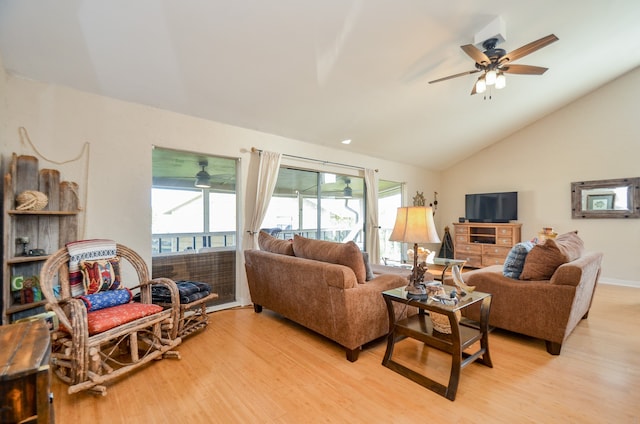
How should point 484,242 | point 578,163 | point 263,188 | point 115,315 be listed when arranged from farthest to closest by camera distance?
point 484,242 → point 578,163 → point 263,188 → point 115,315

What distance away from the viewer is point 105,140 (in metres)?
2.84

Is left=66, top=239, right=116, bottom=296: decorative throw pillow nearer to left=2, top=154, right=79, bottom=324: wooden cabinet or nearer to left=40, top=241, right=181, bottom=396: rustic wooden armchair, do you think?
left=40, top=241, right=181, bottom=396: rustic wooden armchair

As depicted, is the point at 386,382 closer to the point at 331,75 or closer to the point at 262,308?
the point at 262,308

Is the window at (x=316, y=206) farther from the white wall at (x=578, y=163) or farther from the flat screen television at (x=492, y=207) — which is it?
the white wall at (x=578, y=163)

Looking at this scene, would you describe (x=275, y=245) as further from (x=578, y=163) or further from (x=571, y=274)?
(x=578, y=163)

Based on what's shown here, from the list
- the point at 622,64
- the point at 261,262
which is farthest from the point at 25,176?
the point at 622,64

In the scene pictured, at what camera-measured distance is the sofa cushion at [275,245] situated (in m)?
2.96

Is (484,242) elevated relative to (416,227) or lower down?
lower down

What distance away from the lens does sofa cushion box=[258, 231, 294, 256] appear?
296 cm

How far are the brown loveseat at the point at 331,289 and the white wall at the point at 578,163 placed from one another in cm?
490

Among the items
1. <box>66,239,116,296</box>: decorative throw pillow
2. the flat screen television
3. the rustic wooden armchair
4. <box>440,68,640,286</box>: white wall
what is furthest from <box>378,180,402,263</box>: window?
<box>66,239,116,296</box>: decorative throw pillow

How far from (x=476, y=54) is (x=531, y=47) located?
44cm

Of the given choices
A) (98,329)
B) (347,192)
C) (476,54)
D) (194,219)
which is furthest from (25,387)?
(347,192)

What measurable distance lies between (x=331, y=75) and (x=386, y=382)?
3.00 meters
